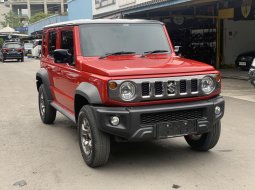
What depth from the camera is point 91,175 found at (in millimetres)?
4922

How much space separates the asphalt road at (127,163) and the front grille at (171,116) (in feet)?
2.20

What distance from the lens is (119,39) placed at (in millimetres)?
5910

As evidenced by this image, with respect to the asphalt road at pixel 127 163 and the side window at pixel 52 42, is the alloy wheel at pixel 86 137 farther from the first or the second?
the side window at pixel 52 42

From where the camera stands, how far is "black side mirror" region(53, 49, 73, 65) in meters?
5.71

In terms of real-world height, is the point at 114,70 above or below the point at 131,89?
above

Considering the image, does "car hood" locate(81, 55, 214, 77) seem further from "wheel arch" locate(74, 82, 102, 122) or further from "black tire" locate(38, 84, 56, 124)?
"black tire" locate(38, 84, 56, 124)

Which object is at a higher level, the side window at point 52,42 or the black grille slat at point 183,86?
the side window at point 52,42

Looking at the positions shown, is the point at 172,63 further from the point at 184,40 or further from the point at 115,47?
the point at 184,40

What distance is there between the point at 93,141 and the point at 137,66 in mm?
1076

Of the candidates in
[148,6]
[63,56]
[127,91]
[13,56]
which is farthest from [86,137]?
[13,56]

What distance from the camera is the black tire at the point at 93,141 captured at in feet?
16.1

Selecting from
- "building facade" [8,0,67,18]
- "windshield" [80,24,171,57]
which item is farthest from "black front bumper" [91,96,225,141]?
"building facade" [8,0,67,18]

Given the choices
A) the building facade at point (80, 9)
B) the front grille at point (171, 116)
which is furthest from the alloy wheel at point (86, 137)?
the building facade at point (80, 9)

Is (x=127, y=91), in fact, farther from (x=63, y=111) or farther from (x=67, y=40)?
(x=63, y=111)
